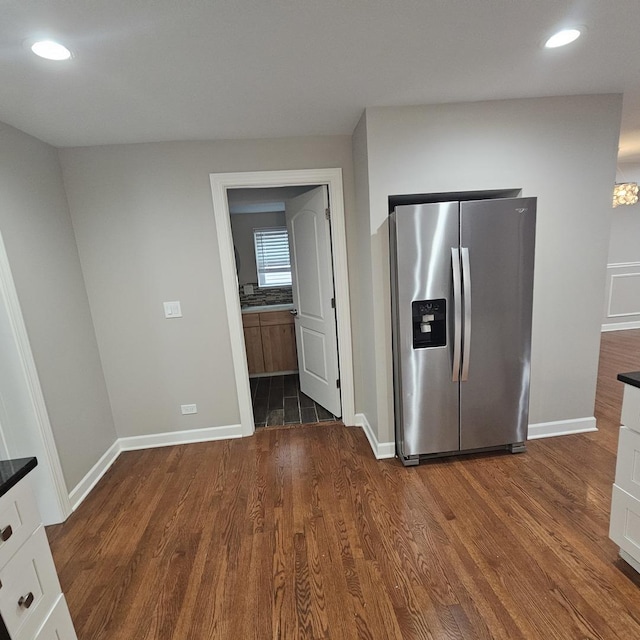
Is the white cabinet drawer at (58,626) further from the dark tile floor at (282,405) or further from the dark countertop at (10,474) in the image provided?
the dark tile floor at (282,405)

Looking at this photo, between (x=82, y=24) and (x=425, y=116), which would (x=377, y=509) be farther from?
(x=82, y=24)

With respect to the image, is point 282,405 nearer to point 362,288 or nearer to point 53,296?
→ point 362,288

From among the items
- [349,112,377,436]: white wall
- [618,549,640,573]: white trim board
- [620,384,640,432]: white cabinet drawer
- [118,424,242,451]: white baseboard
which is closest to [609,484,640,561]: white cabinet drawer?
[618,549,640,573]: white trim board

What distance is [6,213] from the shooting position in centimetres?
185

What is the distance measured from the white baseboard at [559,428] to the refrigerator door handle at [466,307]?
0.95 m

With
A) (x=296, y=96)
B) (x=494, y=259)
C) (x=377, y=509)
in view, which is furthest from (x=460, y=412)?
(x=296, y=96)

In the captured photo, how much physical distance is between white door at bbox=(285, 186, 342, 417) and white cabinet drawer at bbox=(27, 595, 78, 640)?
211 cm

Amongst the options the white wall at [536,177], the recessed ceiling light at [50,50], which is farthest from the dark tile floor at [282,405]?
the recessed ceiling light at [50,50]

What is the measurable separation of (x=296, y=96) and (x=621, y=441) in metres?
2.33

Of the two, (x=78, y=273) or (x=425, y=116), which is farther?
(x=78, y=273)

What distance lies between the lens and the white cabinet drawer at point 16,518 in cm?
90

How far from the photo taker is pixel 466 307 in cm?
202

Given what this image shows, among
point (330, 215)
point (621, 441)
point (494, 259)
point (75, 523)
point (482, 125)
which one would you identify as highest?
point (482, 125)

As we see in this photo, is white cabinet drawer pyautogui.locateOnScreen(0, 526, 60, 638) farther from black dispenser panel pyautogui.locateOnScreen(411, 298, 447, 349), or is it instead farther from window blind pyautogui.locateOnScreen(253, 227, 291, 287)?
window blind pyautogui.locateOnScreen(253, 227, 291, 287)
